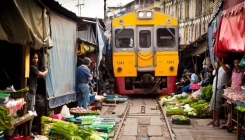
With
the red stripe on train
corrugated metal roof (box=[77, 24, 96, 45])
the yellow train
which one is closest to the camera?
corrugated metal roof (box=[77, 24, 96, 45])

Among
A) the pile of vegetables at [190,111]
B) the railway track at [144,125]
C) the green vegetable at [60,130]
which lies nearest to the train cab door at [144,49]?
the railway track at [144,125]

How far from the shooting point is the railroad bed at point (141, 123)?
27.2 feet

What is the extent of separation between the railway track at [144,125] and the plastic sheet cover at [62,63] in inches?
63.9

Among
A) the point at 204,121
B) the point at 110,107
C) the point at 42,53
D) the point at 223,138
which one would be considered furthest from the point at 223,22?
the point at 110,107

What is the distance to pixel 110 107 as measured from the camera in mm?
13422

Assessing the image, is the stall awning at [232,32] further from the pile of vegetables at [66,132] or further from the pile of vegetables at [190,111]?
the pile of vegetables at [66,132]

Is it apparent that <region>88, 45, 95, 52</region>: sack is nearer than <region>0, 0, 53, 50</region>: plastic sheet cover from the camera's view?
No

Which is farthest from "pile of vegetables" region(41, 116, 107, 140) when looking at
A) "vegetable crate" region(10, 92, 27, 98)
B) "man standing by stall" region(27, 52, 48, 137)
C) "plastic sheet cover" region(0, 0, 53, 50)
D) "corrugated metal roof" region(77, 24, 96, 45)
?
"corrugated metal roof" region(77, 24, 96, 45)

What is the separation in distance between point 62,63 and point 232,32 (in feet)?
14.2

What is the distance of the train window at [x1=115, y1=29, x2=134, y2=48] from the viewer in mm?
15516

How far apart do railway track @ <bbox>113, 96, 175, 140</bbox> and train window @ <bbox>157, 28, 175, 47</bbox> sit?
318 centimetres

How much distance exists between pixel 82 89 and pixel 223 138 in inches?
172

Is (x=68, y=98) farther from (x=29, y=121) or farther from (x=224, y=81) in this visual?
(x=224, y=81)

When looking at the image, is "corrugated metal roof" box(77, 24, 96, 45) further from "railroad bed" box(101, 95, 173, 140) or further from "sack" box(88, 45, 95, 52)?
"railroad bed" box(101, 95, 173, 140)
